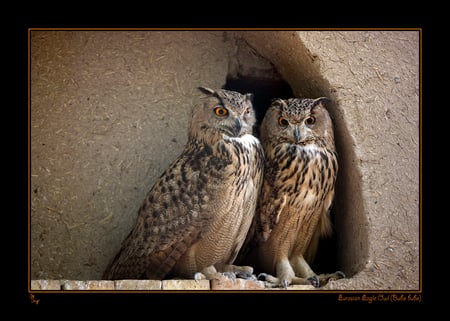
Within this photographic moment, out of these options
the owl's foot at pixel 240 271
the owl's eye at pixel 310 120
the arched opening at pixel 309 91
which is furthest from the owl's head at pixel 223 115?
the owl's foot at pixel 240 271

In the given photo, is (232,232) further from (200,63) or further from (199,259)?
(200,63)

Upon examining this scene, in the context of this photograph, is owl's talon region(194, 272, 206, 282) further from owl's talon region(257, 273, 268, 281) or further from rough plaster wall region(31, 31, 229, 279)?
rough plaster wall region(31, 31, 229, 279)

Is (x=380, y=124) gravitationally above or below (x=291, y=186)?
above

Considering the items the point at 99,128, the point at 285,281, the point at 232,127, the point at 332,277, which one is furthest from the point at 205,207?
the point at 99,128

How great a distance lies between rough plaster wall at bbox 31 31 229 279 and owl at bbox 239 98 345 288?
0.67 metres

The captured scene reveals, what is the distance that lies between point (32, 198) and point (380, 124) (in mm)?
1968

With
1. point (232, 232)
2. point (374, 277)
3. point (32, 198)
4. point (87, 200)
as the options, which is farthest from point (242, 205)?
point (32, 198)

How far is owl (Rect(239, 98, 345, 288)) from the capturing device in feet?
12.3

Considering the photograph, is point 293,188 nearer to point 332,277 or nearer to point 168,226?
point 332,277

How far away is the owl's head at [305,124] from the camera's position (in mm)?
3799

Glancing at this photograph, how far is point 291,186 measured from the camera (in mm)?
3750

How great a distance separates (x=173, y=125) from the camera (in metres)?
4.25

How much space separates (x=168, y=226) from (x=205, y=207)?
0.68ft

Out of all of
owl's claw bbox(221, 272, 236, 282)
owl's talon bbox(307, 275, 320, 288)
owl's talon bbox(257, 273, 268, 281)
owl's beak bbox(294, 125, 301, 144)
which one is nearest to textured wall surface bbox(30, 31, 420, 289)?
owl's talon bbox(307, 275, 320, 288)
